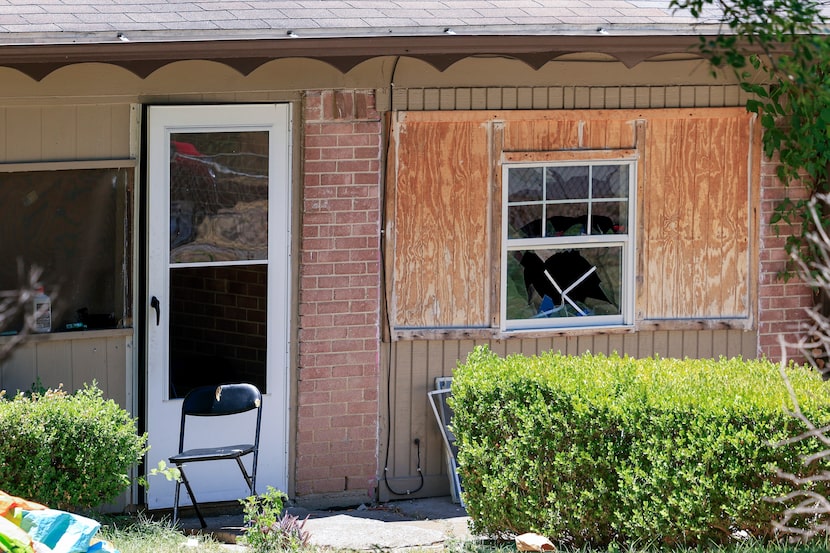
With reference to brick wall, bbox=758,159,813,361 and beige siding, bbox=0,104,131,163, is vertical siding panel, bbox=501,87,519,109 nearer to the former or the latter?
brick wall, bbox=758,159,813,361

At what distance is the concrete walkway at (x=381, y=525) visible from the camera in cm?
700

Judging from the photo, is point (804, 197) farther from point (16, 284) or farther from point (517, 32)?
point (16, 284)

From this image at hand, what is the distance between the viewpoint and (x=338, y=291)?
7891 mm

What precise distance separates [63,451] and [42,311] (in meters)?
1.07

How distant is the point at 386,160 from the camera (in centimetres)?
792

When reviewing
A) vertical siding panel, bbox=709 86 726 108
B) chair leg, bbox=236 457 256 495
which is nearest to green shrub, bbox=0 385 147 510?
chair leg, bbox=236 457 256 495

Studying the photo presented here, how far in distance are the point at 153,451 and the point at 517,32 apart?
3205 millimetres

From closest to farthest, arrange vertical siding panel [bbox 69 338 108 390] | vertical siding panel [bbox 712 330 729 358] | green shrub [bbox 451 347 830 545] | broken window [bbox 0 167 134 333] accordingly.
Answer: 1. green shrub [bbox 451 347 830 545]
2. broken window [bbox 0 167 134 333]
3. vertical siding panel [bbox 69 338 108 390]
4. vertical siding panel [bbox 712 330 729 358]

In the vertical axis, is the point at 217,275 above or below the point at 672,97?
below

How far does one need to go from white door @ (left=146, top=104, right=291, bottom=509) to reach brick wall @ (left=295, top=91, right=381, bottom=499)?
5.2 inches

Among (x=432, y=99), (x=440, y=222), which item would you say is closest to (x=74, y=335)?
(x=440, y=222)

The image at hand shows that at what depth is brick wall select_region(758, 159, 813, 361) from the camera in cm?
857

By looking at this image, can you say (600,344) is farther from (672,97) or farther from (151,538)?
(151,538)

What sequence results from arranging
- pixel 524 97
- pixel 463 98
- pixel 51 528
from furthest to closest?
1. pixel 524 97
2. pixel 463 98
3. pixel 51 528
